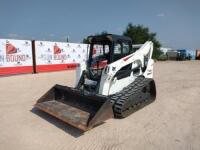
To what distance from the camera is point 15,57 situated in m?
13.5

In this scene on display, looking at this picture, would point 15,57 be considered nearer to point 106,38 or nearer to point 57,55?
point 57,55

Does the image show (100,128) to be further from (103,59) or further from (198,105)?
(198,105)

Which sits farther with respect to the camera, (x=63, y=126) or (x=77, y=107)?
(x=77, y=107)

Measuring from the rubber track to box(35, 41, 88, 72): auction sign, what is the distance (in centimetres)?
1034

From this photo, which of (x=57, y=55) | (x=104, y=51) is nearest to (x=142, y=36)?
(x=57, y=55)

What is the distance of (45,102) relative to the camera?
5617mm

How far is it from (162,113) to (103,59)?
90.8 inches

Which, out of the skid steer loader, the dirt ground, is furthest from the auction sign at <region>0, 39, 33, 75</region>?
the skid steer loader

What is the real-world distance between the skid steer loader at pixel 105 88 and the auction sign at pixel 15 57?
8.60 meters

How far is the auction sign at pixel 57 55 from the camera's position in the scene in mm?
14922

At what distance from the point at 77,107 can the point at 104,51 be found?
1998 millimetres

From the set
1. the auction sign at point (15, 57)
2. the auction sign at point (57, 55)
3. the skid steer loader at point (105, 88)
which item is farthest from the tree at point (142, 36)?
the skid steer loader at point (105, 88)

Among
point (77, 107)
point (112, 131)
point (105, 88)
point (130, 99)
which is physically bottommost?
point (112, 131)

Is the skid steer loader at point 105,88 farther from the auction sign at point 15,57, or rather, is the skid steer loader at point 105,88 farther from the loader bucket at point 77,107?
the auction sign at point 15,57
